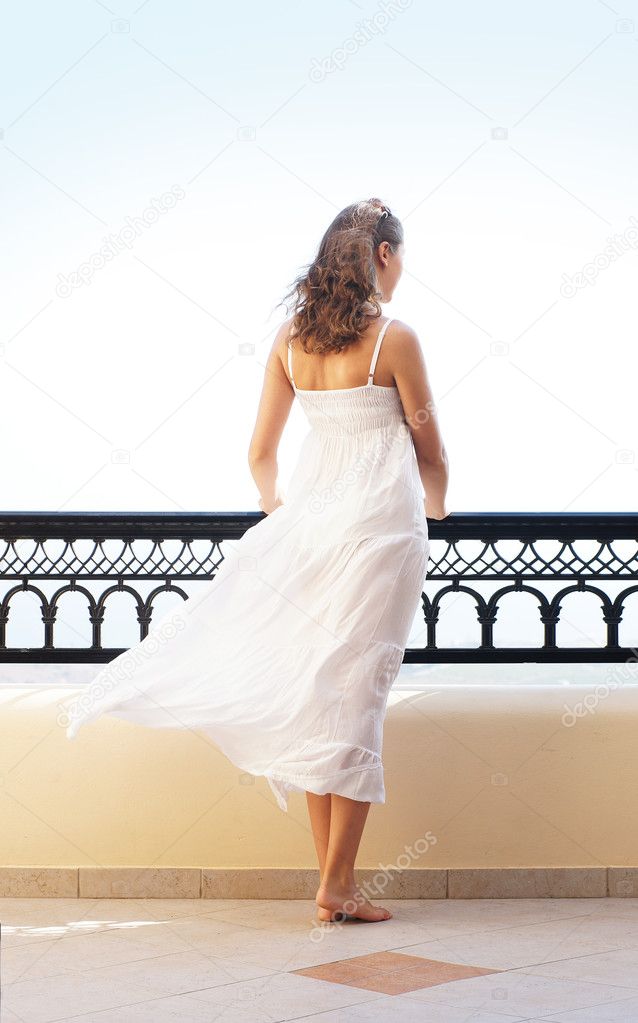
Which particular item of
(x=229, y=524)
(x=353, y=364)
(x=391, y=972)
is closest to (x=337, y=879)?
(x=391, y=972)

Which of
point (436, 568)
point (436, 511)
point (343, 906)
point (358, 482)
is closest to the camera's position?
point (343, 906)

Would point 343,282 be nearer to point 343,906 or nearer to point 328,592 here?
point 328,592

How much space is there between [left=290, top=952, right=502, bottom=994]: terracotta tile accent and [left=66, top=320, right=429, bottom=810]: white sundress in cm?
37

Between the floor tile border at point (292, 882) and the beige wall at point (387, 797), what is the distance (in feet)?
0.08

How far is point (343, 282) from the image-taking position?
2.53 m

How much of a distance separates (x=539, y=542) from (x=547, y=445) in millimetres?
1187

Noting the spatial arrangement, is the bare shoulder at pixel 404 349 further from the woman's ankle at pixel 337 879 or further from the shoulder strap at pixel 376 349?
the woman's ankle at pixel 337 879

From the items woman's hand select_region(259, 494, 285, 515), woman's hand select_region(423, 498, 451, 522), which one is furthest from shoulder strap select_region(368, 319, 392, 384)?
woman's hand select_region(259, 494, 285, 515)

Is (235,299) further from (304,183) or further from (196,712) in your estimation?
(196,712)

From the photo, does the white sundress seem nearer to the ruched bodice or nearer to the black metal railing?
the ruched bodice

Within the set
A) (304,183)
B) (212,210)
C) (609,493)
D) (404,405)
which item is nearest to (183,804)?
(404,405)

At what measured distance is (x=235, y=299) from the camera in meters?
4.20

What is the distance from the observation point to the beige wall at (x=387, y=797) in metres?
2.74

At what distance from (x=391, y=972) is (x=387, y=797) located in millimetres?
722
